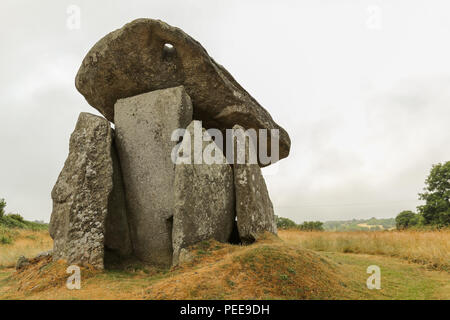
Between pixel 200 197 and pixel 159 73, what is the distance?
10.6 ft

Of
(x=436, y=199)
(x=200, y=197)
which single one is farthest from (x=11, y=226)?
(x=436, y=199)

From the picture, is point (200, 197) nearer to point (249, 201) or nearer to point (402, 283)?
point (249, 201)

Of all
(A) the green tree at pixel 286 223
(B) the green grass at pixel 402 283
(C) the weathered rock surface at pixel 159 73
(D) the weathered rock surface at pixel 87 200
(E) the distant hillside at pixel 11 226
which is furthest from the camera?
(A) the green tree at pixel 286 223

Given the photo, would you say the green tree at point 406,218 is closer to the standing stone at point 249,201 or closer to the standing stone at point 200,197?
the standing stone at point 249,201

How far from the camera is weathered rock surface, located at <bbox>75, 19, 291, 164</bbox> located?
6758mm

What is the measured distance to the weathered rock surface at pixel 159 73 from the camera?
22.2ft

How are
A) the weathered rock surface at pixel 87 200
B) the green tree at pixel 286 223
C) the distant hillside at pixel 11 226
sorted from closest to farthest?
the weathered rock surface at pixel 87 200
the distant hillside at pixel 11 226
the green tree at pixel 286 223

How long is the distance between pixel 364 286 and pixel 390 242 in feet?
20.1

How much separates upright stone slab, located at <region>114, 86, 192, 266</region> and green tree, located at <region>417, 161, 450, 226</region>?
750 inches

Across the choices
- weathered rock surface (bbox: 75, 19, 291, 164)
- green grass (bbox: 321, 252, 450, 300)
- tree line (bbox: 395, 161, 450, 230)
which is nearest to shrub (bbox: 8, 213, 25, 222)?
weathered rock surface (bbox: 75, 19, 291, 164)

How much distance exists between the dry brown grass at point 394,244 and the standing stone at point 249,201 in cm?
441

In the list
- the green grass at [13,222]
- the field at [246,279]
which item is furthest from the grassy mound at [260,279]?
the green grass at [13,222]

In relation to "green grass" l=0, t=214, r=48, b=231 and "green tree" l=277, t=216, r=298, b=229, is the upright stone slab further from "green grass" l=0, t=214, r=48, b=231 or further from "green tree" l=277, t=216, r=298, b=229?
"green grass" l=0, t=214, r=48, b=231
